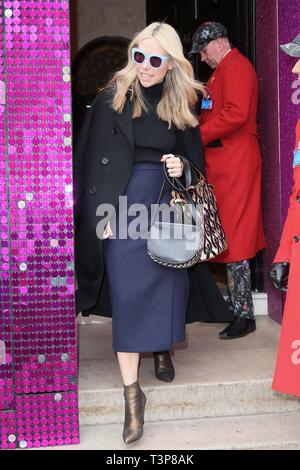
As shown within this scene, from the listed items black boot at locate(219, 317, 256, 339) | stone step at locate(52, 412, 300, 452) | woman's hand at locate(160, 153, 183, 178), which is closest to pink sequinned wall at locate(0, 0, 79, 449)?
stone step at locate(52, 412, 300, 452)

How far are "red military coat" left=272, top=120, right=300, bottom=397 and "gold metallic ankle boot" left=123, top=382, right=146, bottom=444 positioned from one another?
65cm

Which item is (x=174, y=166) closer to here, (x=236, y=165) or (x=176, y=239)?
(x=176, y=239)

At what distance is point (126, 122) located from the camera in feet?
10.2

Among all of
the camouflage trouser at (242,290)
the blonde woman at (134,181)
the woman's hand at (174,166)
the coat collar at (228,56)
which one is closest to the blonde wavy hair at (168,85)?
the blonde woman at (134,181)

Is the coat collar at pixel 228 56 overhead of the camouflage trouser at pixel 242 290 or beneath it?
overhead

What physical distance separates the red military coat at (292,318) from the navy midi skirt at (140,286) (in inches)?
22.0

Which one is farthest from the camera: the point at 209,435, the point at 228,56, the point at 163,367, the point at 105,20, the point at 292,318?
the point at 105,20

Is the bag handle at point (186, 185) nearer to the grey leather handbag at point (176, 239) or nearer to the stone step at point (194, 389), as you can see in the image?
the grey leather handbag at point (176, 239)

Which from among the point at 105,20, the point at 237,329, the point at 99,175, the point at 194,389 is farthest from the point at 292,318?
the point at 105,20

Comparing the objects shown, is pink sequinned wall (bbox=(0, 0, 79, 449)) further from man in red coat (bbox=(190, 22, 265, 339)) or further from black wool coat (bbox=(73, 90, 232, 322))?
man in red coat (bbox=(190, 22, 265, 339))

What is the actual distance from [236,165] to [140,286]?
140 cm

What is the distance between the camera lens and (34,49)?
2910mm

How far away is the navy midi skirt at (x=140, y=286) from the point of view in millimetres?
3148
